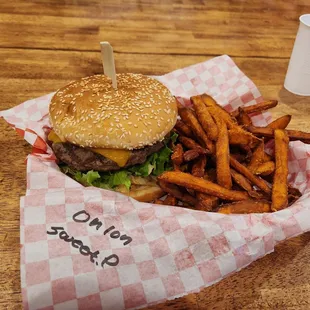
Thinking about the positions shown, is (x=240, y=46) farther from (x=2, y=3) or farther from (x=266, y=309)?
(x=266, y=309)

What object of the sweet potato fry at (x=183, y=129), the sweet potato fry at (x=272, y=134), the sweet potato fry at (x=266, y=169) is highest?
the sweet potato fry at (x=272, y=134)

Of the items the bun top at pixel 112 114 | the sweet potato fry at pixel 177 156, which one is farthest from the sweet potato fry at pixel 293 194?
the bun top at pixel 112 114

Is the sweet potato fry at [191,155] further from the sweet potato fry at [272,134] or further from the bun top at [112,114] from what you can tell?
the sweet potato fry at [272,134]

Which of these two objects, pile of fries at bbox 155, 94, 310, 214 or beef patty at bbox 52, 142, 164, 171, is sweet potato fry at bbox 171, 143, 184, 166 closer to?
pile of fries at bbox 155, 94, 310, 214

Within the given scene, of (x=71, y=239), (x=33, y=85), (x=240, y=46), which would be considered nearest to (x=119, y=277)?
(x=71, y=239)

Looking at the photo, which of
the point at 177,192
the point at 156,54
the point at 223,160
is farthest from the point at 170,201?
the point at 156,54
